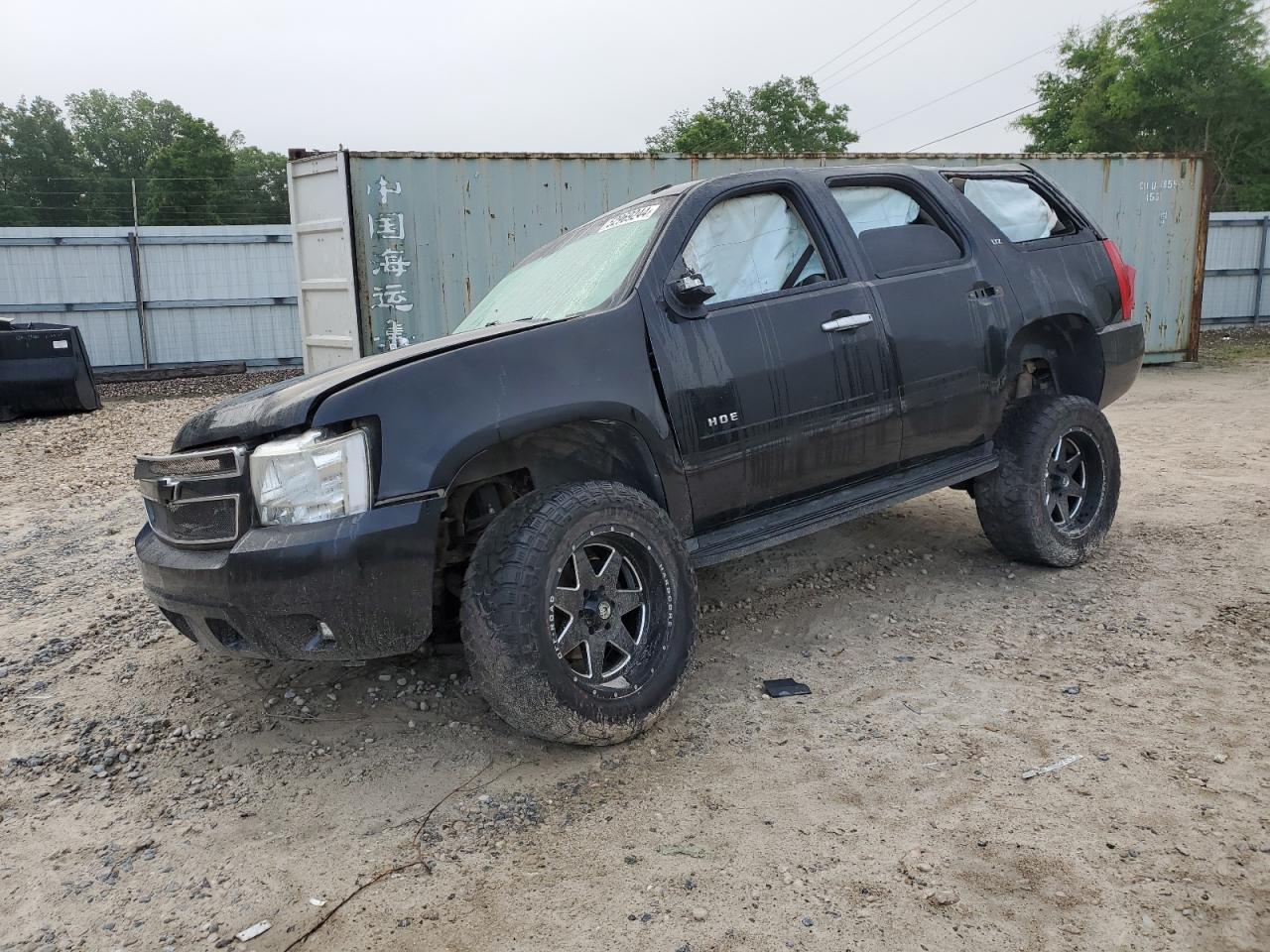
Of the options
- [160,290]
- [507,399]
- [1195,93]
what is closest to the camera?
[507,399]

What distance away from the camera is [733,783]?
3.04m

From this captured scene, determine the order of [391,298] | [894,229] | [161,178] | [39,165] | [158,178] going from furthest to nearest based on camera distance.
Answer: [39,165] < [161,178] < [158,178] < [391,298] < [894,229]

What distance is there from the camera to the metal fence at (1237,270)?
18.4m

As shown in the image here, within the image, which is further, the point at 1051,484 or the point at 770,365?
the point at 1051,484

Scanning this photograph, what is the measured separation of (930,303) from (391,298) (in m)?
6.82

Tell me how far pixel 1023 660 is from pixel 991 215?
2.16 m

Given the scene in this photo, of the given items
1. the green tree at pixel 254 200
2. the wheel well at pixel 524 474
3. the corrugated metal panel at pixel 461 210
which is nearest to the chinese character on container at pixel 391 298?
the corrugated metal panel at pixel 461 210

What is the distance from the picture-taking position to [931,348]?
4176mm

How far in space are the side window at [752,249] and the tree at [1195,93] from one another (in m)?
36.9

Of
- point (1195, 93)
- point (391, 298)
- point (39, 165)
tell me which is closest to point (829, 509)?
point (391, 298)

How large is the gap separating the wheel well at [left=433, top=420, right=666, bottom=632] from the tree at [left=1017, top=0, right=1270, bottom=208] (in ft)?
124

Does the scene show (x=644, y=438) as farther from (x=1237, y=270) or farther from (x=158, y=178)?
(x=158, y=178)

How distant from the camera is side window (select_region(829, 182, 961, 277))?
420 cm

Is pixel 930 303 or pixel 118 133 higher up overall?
pixel 118 133
